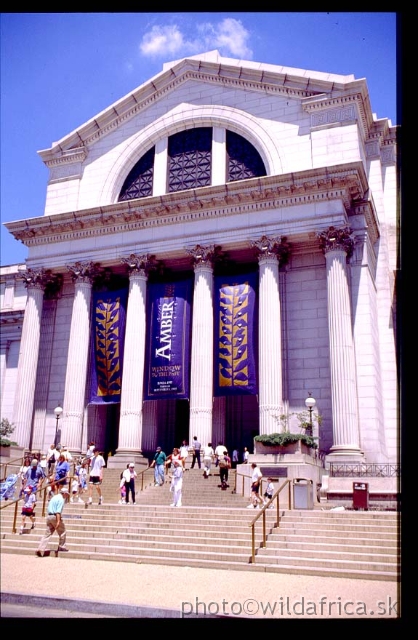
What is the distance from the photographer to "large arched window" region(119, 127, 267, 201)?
32.5 m

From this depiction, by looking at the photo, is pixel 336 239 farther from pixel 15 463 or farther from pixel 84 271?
pixel 15 463

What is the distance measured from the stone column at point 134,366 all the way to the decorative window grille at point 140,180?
15.5 ft

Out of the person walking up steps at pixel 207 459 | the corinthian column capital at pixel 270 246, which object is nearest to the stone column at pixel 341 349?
the corinthian column capital at pixel 270 246

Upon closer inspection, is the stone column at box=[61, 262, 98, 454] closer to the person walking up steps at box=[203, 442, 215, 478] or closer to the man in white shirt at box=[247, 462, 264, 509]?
the person walking up steps at box=[203, 442, 215, 478]

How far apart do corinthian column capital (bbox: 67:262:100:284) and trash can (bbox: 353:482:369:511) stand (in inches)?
746

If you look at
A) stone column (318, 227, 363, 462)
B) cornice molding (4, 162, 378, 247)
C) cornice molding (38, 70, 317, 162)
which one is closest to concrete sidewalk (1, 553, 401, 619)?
stone column (318, 227, 363, 462)

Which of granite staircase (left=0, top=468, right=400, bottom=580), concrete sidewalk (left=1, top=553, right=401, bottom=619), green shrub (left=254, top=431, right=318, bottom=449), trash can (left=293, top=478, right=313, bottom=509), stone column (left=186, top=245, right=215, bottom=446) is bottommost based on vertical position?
concrete sidewalk (left=1, top=553, right=401, bottom=619)

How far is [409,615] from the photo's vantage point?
5371 mm

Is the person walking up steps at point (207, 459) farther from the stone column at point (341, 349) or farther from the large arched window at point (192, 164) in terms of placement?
the large arched window at point (192, 164)

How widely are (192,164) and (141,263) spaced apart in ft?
21.6

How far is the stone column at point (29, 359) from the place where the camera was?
31344 mm

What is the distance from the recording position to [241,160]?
32.8 metres

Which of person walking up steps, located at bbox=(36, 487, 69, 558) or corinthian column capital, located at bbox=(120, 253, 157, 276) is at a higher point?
corinthian column capital, located at bbox=(120, 253, 157, 276)

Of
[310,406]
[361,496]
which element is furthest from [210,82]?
[361,496]
